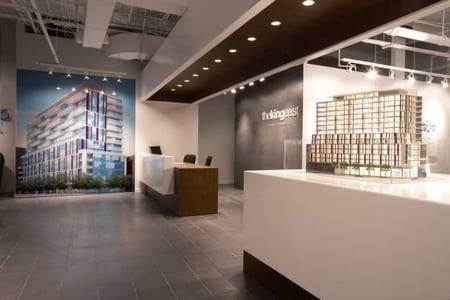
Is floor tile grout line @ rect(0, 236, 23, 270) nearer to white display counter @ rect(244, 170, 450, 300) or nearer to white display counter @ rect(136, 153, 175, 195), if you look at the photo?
white display counter @ rect(136, 153, 175, 195)

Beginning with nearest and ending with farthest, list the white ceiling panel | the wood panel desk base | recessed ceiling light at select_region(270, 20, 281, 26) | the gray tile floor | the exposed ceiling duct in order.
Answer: the gray tile floor
recessed ceiling light at select_region(270, 20, 281, 26)
the white ceiling panel
the wood panel desk base
the exposed ceiling duct

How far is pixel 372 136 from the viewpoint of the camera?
279 centimetres

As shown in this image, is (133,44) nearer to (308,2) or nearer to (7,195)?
(7,195)

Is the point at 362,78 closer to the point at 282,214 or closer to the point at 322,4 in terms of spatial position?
the point at 322,4

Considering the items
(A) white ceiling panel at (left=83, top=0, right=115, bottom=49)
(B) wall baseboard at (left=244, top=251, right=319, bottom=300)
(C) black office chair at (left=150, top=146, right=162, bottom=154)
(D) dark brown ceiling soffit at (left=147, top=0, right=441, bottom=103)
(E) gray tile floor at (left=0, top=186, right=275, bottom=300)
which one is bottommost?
(E) gray tile floor at (left=0, top=186, right=275, bottom=300)

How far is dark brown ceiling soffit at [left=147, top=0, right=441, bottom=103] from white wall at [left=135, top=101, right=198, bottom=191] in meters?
3.84

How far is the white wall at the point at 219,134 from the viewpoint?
1159 centimetres

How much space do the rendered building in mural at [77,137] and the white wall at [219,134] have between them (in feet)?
10.4

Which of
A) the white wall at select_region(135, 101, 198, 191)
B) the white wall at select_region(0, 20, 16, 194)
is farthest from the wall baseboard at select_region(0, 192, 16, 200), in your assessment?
the white wall at select_region(135, 101, 198, 191)

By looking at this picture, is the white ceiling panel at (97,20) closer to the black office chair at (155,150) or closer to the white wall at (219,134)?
the black office chair at (155,150)

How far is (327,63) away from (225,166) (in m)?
5.75

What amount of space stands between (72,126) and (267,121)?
5.24 meters

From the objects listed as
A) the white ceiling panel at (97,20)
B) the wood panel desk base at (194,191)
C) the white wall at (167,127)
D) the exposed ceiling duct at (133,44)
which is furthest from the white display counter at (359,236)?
the white wall at (167,127)

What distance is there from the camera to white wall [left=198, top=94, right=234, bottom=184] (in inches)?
456
